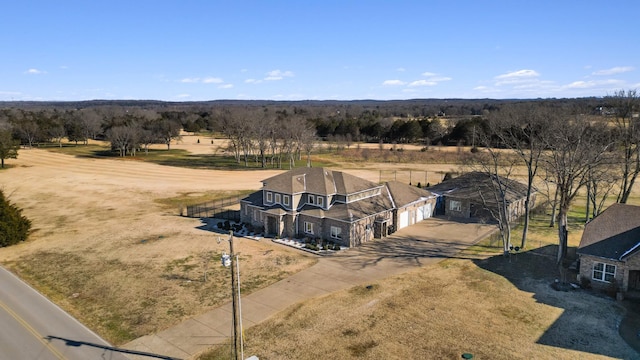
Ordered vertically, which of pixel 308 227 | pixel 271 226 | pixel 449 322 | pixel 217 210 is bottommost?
pixel 449 322

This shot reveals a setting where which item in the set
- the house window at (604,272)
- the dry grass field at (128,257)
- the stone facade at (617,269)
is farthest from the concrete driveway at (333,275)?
the house window at (604,272)

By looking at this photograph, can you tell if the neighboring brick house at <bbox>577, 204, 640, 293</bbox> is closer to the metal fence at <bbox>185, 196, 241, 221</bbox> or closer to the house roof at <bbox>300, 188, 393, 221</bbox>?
the house roof at <bbox>300, 188, 393, 221</bbox>

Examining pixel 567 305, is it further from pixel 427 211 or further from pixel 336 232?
pixel 427 211

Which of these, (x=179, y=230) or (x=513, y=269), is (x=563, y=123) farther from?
(x=179, y=230)

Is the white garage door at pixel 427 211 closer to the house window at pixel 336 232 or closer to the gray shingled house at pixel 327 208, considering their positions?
the gray shingled house at pixel 327 208

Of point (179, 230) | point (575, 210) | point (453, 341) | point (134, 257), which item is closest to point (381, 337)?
point (453, 341)

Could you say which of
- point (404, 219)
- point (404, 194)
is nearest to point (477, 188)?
point (404, 194)
